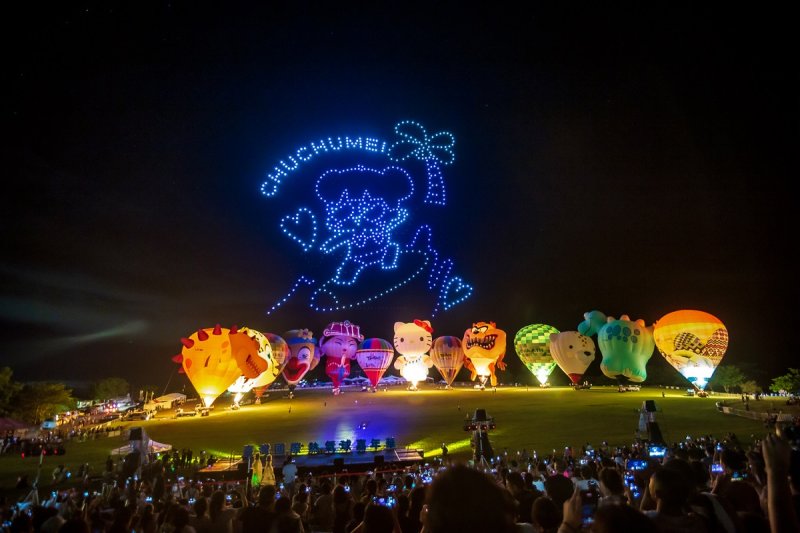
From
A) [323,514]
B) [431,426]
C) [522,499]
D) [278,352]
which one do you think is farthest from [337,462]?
[278,352]

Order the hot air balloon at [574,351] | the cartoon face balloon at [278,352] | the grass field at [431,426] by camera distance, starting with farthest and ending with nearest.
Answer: the hot air balloon at [574,351], the cartoon face balloon at [278,352], the grass field at [431,426]

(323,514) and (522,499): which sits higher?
(522,499)

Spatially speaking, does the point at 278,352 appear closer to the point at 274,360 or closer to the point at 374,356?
the point at 274,360

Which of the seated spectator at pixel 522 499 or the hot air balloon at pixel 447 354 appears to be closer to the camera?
the seated spectator at pixel 522 499

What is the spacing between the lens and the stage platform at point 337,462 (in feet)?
36.7

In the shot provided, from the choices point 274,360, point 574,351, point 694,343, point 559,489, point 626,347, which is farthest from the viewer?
point 574,351

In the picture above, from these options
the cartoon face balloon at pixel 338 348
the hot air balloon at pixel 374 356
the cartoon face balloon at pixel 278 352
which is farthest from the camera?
the cartoon face balloon at pixel 338 348

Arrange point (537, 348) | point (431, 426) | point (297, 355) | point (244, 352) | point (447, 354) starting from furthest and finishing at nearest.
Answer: point (447, 354) → point (297, 355) → point (537, 348) → point (244, 352) → point (431, 426)

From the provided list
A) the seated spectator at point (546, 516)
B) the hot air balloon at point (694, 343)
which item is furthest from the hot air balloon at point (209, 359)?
the hot air balloon at point (694, 343)

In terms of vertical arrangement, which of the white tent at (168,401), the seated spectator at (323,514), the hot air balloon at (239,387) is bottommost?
the white tent at (168,401)

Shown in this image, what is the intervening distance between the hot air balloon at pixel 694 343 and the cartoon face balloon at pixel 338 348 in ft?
75.0

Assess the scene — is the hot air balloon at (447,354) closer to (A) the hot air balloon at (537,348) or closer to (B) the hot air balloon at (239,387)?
(A) the hot air balloon at (537,348)

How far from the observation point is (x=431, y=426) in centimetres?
1722

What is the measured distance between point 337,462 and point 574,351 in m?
22.1
